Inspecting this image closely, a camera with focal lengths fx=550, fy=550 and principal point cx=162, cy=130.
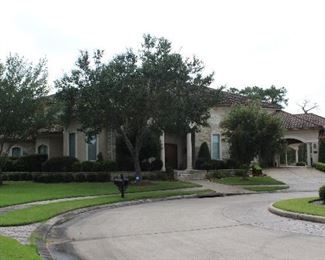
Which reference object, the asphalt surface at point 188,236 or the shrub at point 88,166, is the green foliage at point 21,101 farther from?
the asphalt surface at point 188,236

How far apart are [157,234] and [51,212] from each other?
6259 millimetres

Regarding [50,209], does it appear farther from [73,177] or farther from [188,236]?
[73,177]

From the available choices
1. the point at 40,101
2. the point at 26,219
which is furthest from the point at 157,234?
the point at 40,101

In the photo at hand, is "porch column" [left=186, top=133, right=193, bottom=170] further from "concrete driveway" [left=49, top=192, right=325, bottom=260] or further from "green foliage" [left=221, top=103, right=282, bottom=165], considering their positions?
"concrete driveway" [left=49, top=192, right=325, bottom=260]

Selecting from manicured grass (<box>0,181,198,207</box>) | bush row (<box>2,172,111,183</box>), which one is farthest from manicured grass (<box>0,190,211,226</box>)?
bush row (<box>2,172,111,183</box>)

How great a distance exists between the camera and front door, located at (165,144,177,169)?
44594mm

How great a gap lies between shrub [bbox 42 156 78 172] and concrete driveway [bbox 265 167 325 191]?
15304 mm

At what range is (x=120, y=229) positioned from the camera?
49.4 feet

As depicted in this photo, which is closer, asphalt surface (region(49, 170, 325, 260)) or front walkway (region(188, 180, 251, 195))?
asphalt surface (region(49, 170, 325, 260))

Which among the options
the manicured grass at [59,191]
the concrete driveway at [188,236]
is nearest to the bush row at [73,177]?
the manicured grass at [59,191]

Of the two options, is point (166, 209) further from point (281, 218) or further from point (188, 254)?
point (188, 254)

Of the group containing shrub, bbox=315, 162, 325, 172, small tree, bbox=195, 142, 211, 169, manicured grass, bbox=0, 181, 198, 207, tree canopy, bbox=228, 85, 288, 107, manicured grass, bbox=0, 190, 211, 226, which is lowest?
manicured grass, bbox=0, 190, 211, 226

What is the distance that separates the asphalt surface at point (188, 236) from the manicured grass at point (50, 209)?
3.29ft

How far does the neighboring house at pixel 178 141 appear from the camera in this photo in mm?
41781
